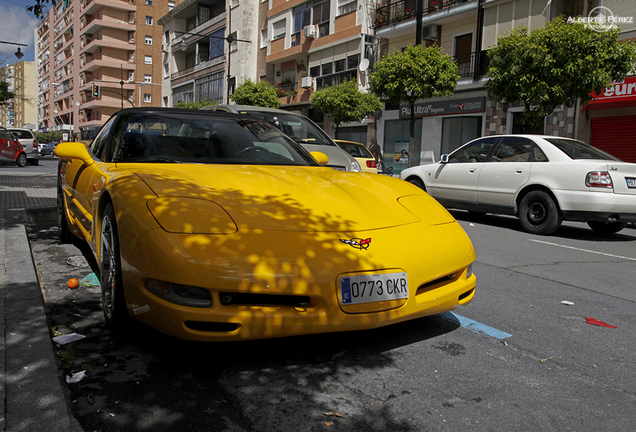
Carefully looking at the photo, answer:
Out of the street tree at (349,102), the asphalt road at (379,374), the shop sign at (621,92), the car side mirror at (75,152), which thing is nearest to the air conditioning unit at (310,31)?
the street tree at (349,102)

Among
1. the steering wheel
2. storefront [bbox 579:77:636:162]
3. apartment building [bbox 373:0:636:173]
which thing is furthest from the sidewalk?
storefront [bbox 579:77:636:162]

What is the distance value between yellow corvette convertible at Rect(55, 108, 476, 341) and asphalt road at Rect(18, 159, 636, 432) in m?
0.25

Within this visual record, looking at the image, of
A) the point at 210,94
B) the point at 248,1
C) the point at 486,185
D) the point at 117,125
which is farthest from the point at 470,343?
the point at 210,94

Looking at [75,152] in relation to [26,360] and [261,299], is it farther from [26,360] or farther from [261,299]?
[261,299]

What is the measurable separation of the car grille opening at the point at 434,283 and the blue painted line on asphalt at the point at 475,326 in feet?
1.56

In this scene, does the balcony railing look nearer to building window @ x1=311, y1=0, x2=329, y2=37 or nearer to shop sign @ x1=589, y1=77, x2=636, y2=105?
building window @ x1=311, y1=0, x2=329, y2=37

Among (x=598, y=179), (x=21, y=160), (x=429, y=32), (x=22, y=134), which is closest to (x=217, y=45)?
(x=22, y=134)

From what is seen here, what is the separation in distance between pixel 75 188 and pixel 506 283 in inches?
152

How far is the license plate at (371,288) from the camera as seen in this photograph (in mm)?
2449

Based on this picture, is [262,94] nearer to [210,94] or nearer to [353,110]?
[353,110]

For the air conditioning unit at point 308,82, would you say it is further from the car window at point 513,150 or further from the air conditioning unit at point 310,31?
the car window at point 513,150

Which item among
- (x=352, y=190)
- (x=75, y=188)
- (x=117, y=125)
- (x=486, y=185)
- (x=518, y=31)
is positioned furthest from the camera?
(x=518, y=31)

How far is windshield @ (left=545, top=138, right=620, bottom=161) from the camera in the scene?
760 centimetres

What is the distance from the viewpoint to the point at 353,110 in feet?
80.4
